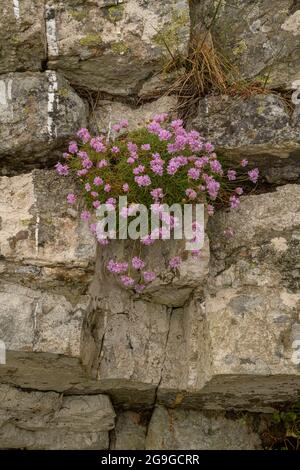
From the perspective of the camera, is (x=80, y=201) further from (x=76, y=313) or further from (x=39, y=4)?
(x=39, y=4)

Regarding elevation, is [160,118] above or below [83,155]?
above

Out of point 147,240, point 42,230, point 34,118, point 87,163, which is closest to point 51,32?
point 34,118

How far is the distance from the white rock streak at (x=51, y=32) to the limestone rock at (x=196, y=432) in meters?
3.63

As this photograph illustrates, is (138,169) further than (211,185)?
No

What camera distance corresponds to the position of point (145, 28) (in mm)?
5289

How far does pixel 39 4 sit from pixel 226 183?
2.45 m

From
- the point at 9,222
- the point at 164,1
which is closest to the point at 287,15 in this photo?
the point at 164,1

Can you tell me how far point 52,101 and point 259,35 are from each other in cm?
214

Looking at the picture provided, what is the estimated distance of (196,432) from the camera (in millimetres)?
5340

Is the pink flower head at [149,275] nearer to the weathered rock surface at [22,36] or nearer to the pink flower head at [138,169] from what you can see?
the pink flower head at [138,169]

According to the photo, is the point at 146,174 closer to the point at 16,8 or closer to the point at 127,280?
the point at 127,280

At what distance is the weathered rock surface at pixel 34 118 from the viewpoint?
4949mm

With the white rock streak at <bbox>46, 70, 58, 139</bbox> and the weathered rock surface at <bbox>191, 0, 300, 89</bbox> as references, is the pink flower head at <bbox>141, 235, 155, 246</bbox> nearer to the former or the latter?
the white rock streak at <bbox>46, 70, 58, 139</bbox>

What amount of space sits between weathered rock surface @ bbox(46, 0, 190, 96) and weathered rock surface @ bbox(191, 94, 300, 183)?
705 millimetres
